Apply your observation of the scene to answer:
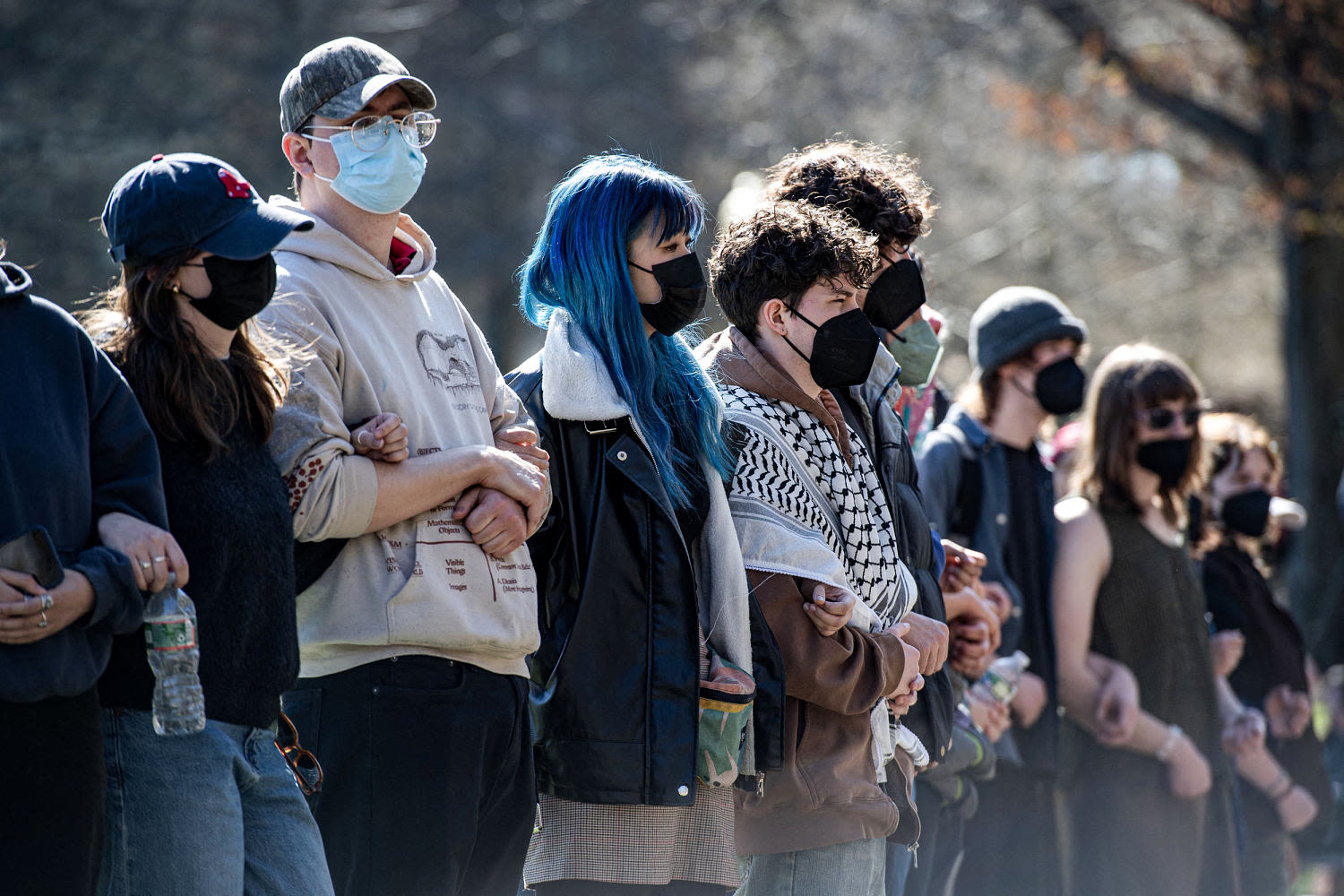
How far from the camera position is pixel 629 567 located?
127 inches

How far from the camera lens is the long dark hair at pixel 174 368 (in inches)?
109

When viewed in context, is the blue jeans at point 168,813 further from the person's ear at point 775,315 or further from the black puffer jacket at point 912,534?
the black puffer jacket at point 912,534

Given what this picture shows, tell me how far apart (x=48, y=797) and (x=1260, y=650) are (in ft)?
17.1

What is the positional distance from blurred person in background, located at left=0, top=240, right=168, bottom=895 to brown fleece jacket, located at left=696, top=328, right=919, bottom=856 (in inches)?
55.1

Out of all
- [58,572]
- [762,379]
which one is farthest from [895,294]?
[58,572]

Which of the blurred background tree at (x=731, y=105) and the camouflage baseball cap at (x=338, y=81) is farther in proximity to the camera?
the blurred background tree at (x=731, y=105)

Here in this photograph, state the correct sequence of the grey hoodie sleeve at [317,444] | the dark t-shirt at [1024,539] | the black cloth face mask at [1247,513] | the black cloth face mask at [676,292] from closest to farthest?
the grey hoodie sleeve at [317,444], the black cloth face mask at [676,292], the dark t-shirt at [1024,539], the black cloth face mask at [1247,513]

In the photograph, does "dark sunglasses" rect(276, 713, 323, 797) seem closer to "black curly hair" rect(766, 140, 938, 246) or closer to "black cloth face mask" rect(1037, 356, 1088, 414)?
"black curly hair" rect(766, 140, 938, 246)

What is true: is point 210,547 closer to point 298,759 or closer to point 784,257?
point 298,759

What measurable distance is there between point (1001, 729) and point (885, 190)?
179cm

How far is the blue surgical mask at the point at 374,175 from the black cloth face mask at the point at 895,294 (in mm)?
1451

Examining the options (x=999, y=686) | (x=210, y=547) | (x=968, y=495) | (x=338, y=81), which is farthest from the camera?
(x=968, y=495)

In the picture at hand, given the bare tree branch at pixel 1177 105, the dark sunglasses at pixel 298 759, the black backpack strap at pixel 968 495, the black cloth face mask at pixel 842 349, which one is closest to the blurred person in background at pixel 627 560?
the black cloth face mask at pixel 842 349

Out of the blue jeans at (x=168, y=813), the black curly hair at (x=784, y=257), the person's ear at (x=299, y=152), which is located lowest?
the blue jeans at (x=168, y=813)
